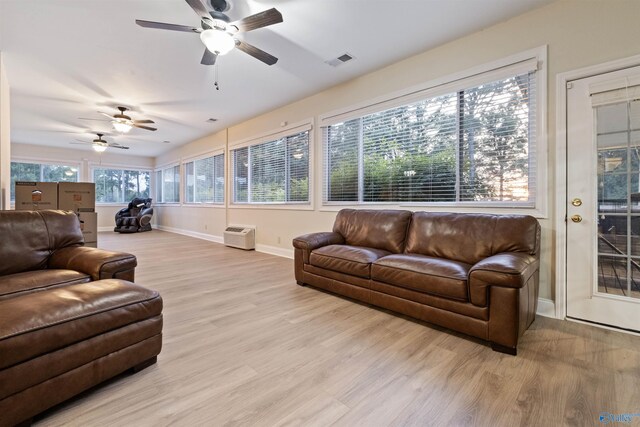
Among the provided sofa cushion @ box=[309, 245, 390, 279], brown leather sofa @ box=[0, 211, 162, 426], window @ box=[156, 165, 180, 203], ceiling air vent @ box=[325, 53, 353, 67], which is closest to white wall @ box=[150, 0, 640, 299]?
ceiling air vent @ box=[325, 53, 353, 67]

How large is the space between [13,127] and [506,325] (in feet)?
32.4

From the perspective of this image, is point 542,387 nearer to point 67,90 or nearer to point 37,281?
point 37,281

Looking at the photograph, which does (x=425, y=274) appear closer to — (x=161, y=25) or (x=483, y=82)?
(x=483, y=82)

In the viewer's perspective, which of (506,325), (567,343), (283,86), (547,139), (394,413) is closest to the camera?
(394,413)

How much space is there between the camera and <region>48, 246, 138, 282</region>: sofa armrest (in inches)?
80.3

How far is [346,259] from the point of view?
9.08 ft

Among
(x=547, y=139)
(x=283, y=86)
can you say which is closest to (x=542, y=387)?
(x=547, y=139)

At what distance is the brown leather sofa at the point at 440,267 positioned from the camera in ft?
6.08

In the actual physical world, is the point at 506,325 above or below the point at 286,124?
below

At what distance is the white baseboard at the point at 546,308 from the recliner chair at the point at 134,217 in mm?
9999

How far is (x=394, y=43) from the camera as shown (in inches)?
121

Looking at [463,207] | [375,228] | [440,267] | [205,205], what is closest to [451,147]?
[463,207]

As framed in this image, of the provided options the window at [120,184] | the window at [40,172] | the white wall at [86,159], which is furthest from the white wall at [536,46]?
the window at [40,172]

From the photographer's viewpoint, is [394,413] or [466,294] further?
[466,294]
